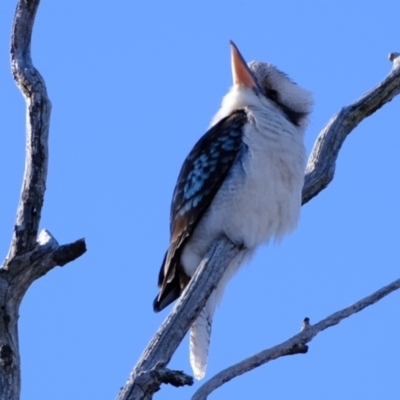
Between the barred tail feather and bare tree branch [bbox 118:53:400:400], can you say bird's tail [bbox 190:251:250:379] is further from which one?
bare tree branch [bbox 118:53:400:400]

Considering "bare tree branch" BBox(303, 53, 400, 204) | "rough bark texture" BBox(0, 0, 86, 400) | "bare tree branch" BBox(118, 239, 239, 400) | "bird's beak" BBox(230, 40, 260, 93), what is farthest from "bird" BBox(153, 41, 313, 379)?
"rough bark texture" BBox(0, 0, 86, 400)

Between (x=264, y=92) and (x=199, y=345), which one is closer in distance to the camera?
(x=199, y=345)

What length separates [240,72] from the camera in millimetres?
6625

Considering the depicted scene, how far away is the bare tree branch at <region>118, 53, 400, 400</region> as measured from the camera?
15.0 feet

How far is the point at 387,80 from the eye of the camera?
6.41 meters

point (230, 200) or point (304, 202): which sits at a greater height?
point (304, 202)

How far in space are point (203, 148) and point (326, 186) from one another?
628 mm

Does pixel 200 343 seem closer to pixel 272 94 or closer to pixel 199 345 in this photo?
pixel 199 345

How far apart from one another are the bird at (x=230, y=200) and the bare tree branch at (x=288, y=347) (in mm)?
927

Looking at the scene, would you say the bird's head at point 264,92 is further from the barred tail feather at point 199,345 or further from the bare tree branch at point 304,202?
the barred tail feather at point 199,345

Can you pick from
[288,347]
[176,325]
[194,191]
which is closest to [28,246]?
[176,325]

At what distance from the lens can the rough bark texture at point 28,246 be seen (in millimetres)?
4496

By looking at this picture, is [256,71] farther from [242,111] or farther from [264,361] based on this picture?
[264,361]

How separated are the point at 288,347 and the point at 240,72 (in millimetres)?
2204
